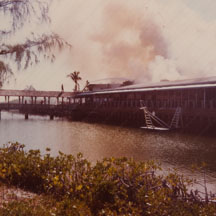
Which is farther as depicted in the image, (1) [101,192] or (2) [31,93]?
(2) [31,93]

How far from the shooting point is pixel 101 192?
23.2ft

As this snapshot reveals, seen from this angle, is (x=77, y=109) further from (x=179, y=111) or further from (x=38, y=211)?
(x=38, y=211)

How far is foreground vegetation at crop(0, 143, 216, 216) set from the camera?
6.37 meters

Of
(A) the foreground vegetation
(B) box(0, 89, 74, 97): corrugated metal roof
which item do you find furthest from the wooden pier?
(A) the foreground vegetation

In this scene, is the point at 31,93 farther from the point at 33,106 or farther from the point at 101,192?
the point at 101,192

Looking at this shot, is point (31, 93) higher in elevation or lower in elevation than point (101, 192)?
higher

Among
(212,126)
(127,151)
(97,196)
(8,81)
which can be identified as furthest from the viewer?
(212,126)

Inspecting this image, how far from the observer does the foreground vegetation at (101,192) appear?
637 cm

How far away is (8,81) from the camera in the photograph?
1076cm

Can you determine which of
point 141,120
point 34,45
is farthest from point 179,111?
point 34,45

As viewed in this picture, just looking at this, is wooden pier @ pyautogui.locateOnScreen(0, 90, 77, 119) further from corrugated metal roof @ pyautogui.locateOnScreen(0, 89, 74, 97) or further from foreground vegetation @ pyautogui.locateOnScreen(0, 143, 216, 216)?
foreground vegetation @ pyautogui.locateOnScreen(0, 143, 216, 216)

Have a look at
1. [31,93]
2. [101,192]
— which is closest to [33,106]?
[31,93]

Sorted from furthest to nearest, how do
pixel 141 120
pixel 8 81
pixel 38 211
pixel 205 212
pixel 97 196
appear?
pixel 141 120, pixel 8 81, pixel 97 196, pixel 205 212, pixel 38 211

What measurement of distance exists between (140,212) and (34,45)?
7.27 metres
